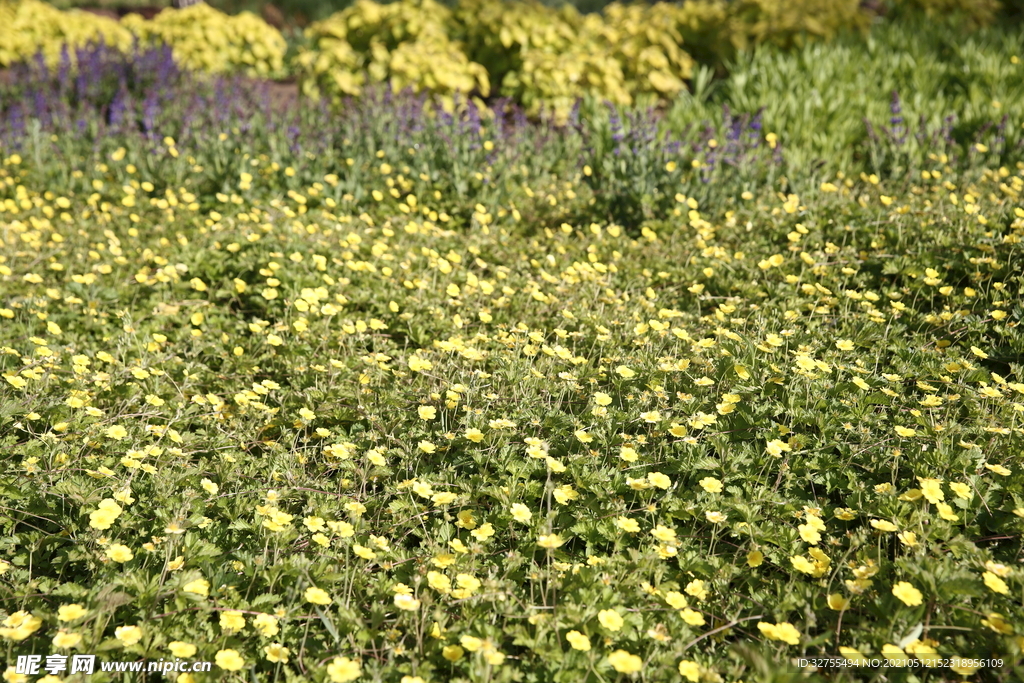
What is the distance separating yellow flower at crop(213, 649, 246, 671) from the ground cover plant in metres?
0.01

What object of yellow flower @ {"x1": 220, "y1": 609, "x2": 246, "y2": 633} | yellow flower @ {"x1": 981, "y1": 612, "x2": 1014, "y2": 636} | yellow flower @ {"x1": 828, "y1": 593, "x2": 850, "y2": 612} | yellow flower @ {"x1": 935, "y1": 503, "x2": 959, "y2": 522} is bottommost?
yellow flower @ {"x1": 220, "y1": 609, "x2": 246, "y2": 633}

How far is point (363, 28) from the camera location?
800 cm

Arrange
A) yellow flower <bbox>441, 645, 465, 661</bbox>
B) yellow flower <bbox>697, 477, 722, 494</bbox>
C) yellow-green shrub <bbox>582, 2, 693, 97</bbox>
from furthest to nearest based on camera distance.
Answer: yellow-green shrub <bbox>582, 2, 693, 97</bbox> → yellow flower <bbox>697, 477, 722, 494</bbox> → yellow flower <bbox>441, 645, 465, 661</bbox>

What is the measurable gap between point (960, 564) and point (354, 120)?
526 cm

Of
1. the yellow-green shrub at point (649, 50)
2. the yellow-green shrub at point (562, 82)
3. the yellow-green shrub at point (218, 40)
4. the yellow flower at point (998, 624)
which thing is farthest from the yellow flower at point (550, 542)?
the yellow-green shrub at point (218, 40)

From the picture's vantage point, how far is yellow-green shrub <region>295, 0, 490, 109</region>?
278 inches

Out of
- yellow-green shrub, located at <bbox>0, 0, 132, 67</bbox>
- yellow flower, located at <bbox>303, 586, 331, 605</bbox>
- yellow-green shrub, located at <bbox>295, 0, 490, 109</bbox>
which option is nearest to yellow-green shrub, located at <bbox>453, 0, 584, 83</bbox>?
yellow-green shrub, located at <bbox>295, 0, 490, 109</bbox>

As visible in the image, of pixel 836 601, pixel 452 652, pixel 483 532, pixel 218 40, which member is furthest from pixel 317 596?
pixel 218 40

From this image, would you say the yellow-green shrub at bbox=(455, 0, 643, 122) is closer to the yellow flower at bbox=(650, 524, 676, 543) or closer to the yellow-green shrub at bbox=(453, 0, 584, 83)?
the yellow-green shrub at bbox=(453, 0, 584, 83)

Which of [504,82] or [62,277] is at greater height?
[504,82]

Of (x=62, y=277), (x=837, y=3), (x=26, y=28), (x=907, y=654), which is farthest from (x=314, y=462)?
(x=26, y=28)

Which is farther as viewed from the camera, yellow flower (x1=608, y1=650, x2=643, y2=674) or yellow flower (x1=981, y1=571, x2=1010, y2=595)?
yellow flower (x1=981, y1=571, x2=1010, y2=595)

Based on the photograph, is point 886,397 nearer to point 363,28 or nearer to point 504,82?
point 504,82

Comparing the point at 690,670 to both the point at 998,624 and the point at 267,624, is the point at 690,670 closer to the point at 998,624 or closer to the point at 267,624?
the point at 998,624
